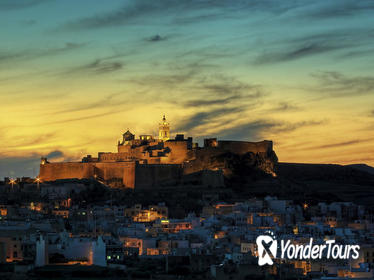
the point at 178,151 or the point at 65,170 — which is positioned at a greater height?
the point at 178,151

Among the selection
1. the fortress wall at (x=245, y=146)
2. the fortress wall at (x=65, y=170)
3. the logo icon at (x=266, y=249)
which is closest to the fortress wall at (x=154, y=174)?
the fortress wall at (x=65, y=170)

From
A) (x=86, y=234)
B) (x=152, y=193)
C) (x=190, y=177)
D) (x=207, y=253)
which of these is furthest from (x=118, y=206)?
(x=207, y=253)

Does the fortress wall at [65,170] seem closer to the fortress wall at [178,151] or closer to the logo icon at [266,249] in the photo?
the fortress wall at [178,151]

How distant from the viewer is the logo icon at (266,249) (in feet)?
163

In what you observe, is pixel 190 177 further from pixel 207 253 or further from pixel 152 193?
pixel 207 253

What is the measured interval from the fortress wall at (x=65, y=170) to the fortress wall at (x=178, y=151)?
7.91 meters

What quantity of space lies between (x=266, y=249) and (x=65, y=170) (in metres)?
51.5

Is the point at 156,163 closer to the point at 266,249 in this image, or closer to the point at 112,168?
the point at 112,168

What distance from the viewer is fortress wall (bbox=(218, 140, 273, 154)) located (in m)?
107

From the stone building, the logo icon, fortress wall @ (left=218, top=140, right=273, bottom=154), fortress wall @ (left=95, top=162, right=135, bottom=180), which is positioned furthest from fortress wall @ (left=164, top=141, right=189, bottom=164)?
the logo icon

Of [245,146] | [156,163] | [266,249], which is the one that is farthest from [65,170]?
[266,249]

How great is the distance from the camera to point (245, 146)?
353 feet

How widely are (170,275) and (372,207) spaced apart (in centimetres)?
4910

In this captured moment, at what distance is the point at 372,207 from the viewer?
317 feet
